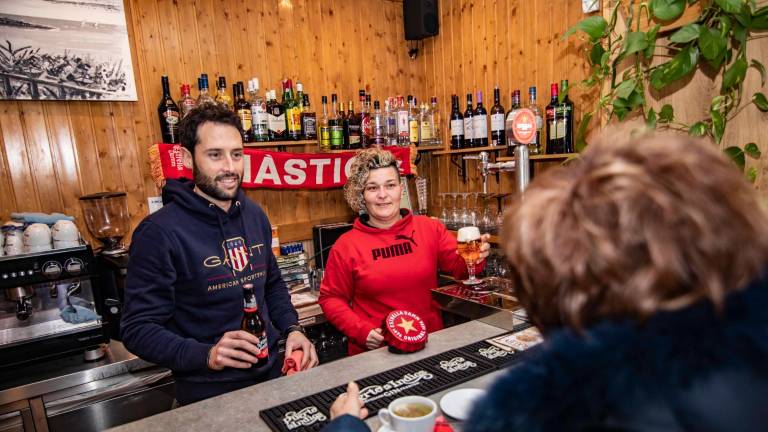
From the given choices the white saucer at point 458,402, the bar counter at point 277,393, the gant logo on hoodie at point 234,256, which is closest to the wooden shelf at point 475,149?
the bar counter at point 277,393

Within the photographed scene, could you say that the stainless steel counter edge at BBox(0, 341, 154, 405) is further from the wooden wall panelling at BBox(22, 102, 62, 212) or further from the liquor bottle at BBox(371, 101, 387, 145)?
the liquor bottle at BBox(371, 101, 387, 145)

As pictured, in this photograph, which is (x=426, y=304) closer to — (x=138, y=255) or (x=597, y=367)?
(x=138, y=255)

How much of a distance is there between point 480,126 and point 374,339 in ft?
6.67

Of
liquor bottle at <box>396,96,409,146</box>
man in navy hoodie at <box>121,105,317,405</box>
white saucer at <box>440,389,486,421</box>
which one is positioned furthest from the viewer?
liquor bottle at <box>396,96,409,146</box>

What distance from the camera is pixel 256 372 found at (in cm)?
Answer: 171

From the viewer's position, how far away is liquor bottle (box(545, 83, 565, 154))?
110 inches

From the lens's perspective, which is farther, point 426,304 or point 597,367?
point 426,304

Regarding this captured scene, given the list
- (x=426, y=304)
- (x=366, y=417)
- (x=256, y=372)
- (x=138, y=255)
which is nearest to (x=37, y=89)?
(x=138, y=255)

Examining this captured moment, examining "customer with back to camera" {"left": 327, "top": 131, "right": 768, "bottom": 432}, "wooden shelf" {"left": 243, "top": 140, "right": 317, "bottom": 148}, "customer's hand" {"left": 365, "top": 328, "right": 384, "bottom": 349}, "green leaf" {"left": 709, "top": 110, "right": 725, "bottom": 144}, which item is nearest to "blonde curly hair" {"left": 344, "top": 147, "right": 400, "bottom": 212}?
"customer's hand" {"left": 365, "top": 328, "right": 384, "bottom": 349}

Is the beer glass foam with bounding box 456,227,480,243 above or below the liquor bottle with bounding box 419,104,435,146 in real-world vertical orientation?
below

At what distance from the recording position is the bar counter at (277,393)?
1108 mm

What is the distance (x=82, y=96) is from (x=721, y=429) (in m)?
3.11

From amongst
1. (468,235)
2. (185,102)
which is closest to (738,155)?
(468,235)

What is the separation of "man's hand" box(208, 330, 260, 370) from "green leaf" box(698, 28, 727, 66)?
2154mm
